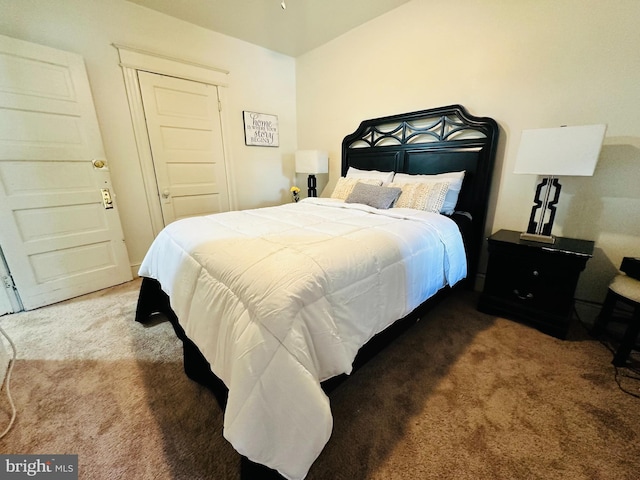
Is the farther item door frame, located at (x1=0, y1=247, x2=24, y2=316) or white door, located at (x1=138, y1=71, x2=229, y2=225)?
white door, located at (x1=138, y1=71, x2=229, y2=225)

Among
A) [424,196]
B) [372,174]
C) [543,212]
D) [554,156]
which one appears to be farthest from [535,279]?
[372,174]

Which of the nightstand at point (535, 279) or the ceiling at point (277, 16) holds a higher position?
the ceiling at point (277, 16)

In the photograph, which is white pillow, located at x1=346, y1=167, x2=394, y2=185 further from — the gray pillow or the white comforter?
the white comforter

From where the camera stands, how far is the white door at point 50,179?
1.95 metres

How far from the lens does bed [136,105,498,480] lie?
82 cm

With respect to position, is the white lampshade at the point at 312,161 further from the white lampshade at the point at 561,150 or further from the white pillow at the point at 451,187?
the white lampshade at the point at 561,150

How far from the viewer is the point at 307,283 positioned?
0.93 m

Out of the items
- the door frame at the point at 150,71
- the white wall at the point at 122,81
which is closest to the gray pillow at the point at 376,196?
the white wall at the point at 122,81

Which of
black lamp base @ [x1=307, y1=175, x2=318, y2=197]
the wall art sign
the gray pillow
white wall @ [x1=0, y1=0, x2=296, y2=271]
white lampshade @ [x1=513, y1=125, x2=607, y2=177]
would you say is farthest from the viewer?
black lamp base @ [x1=307, y1=175, x2=318, y2=197]

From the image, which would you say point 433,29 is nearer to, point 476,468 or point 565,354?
point 565,354

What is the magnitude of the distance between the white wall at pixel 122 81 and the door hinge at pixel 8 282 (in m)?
0.86

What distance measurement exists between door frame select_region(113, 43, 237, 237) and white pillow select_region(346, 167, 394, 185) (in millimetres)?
1766

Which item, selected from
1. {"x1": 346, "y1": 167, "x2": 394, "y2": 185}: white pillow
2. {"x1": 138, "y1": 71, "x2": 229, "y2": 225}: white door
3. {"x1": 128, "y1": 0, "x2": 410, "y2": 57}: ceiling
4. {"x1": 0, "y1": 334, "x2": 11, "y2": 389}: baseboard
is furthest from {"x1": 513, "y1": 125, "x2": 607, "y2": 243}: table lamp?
{"x1": 0, "y1": 334, "x2": 11, "y2": 389}: baseboard

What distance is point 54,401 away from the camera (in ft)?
4.26
